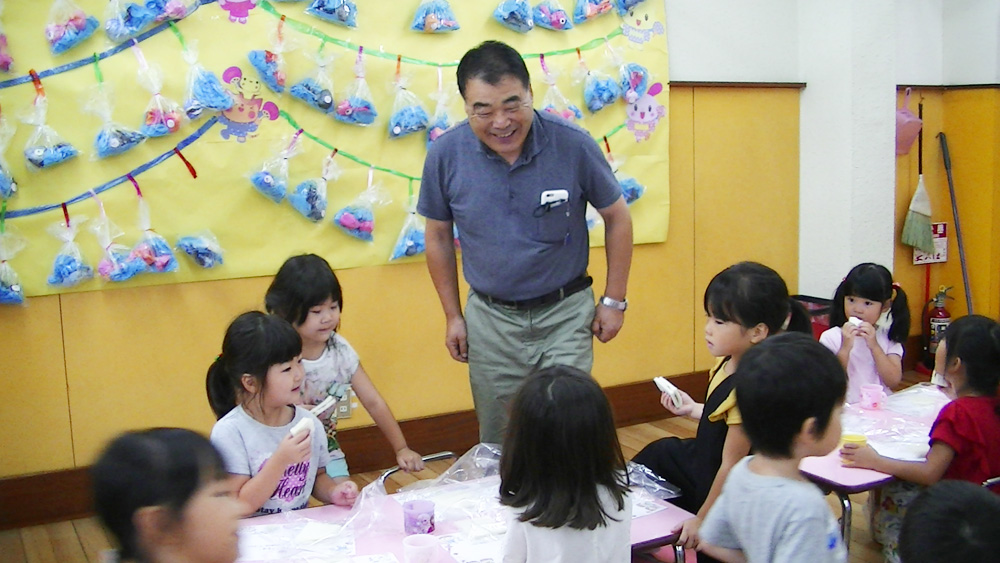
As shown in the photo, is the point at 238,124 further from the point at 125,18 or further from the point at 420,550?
the point at 420,550

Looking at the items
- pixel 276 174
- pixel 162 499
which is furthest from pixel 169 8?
pixel 162 499

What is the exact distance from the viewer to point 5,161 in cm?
329

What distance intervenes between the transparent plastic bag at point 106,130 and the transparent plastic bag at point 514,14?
168cm

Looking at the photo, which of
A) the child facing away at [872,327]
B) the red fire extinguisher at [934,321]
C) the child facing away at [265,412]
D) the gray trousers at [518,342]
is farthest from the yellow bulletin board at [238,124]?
the red fire extinguisher at [934,321]

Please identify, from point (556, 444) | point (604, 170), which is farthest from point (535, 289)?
point (556, 444)

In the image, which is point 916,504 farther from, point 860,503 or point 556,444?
point 860,503

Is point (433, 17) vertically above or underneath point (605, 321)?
above

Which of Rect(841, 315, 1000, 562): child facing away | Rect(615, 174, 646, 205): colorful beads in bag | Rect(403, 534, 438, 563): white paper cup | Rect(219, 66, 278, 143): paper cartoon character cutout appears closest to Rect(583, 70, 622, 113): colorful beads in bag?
Rect(615, 174, 646, 205): colorful beads in bag

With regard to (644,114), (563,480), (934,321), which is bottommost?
(934,321)

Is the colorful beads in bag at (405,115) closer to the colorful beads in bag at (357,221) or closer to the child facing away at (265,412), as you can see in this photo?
the colorful beads in bag at (357,221)

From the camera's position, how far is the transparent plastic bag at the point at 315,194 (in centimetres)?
377

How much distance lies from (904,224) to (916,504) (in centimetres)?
457

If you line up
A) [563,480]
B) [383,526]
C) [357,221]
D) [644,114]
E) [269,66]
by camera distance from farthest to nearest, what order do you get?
[644,114], [357,221], [269,66], [383,526], [563,480]

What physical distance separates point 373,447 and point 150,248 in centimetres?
130
